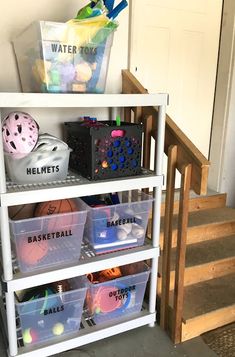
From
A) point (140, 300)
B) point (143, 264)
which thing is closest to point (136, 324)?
point (140, 300)

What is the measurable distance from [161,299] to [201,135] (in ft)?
4.29

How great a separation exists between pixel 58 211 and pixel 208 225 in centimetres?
110

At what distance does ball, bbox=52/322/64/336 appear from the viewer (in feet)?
5.07

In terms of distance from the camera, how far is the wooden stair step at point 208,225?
2123 millimetres

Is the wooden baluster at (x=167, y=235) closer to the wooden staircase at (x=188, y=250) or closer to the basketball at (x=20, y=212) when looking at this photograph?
the wooden staircase at (x=188, y=250)

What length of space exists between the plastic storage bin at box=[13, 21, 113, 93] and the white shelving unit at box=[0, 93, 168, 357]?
10cm

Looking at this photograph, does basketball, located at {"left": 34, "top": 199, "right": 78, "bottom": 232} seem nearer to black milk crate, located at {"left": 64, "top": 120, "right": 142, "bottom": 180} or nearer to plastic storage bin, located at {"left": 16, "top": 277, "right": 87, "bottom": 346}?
black milk crate, located at {"left": 64, "top": 120, "right": 142, "bottom": 180}

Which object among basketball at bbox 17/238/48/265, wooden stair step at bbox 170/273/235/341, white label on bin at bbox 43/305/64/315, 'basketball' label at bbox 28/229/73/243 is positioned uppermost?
'basketball' label at bbox 28/229/73/243

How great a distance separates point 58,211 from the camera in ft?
4.87

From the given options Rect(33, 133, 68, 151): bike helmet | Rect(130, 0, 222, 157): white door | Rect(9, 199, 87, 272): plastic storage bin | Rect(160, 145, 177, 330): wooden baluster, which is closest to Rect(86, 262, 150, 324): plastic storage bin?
Rect(160, 145, 177, 330): wooden baluster

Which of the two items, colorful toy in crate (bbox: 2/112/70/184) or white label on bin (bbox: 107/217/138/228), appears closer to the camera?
colorful toy in crate (bbox: 2/112/70/184)

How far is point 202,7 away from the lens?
2254mm

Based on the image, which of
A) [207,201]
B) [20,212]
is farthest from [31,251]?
[207,201]

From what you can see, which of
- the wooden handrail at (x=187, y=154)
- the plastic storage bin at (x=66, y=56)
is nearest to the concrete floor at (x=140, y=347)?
the wooden handrail at (x=187, y=154)
